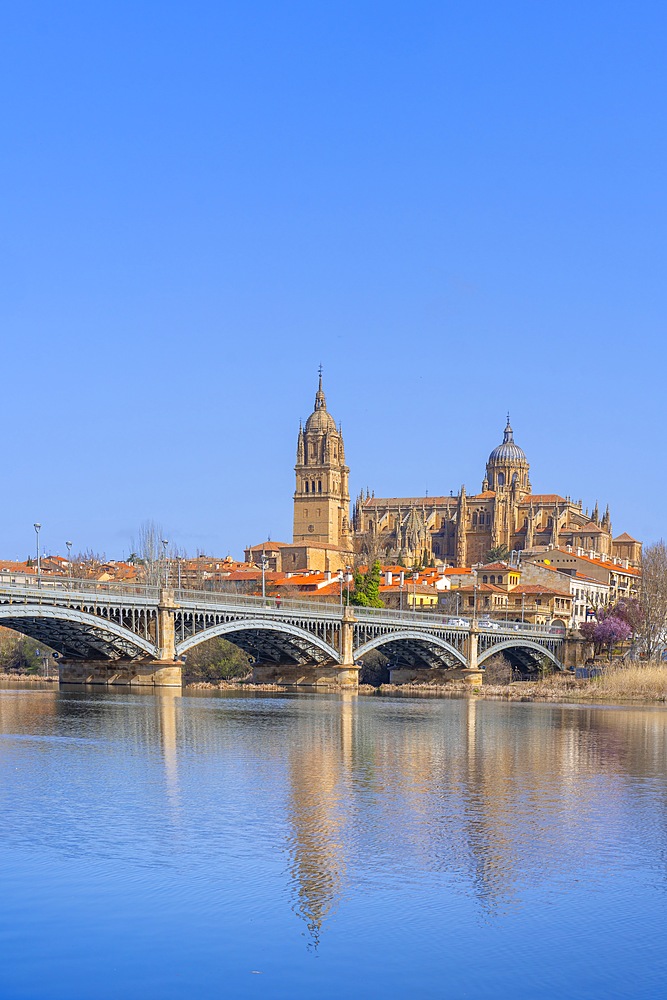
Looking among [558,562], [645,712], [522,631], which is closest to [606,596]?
[558,562]

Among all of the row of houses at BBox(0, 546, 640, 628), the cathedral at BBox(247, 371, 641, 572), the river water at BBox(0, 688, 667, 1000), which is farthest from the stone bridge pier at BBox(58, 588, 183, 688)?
the cathedral at BBox(247, 371, 641, 572)

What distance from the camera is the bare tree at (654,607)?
94500mm

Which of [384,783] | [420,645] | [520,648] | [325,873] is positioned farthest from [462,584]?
[325,873]

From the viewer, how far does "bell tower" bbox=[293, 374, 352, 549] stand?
188 m

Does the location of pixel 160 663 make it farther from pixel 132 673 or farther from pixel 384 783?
pixel 384 783

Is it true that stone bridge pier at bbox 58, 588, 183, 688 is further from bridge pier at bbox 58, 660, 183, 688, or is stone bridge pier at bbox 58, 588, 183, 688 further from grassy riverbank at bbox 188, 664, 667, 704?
grassy riverbank at bbox 188, 664, 667, 704

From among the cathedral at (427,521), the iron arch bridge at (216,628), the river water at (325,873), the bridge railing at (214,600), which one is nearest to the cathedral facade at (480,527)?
the cathedral at (427,521)

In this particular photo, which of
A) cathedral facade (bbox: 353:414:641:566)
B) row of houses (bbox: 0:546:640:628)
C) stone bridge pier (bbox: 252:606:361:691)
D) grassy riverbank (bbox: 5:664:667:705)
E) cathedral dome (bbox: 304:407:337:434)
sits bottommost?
grassy riverbank (bbox: 5:664:667:705)

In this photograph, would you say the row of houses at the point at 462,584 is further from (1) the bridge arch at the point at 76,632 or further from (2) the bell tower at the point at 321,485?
(1) the bridge arch at the point at 76,632

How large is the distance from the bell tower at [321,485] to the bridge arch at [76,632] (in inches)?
4690

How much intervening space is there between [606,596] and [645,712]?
259ft

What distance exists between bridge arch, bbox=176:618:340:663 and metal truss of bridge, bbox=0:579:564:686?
0.07 meters

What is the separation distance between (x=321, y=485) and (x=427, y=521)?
16.5m

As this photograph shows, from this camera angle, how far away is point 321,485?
190 metres
